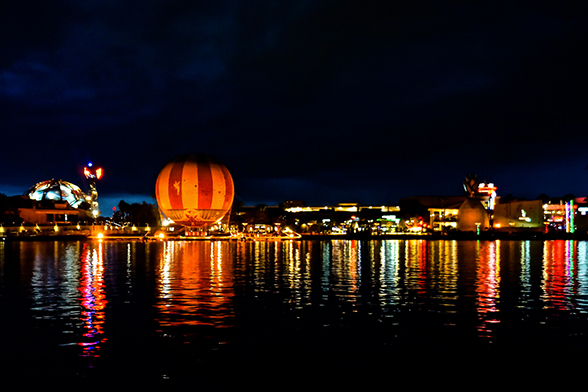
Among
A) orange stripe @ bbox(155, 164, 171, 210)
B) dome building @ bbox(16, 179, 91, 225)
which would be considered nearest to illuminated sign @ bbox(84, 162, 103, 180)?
dome building @ bbox(16, 179, 91, 225)

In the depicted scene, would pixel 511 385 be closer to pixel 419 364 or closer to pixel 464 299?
pixel 419 364

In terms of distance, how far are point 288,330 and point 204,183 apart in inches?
2992

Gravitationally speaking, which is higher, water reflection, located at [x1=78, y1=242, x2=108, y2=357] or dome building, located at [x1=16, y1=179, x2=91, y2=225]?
dome building, located at [x1=16, y1=179, x2=91, y2=225]

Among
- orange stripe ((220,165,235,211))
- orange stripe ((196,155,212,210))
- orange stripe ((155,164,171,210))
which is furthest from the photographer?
orange stripe ((220,165,235,211))

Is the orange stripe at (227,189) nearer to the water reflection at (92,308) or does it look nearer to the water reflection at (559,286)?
the water reflection at (92,308)

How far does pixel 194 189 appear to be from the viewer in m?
93.0

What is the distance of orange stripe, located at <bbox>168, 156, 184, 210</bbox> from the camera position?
9350 cm

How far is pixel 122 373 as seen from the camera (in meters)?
13.7

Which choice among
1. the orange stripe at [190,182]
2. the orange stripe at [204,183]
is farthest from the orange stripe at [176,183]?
the orange stripe at [204,183]

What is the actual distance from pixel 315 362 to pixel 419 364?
253 cm

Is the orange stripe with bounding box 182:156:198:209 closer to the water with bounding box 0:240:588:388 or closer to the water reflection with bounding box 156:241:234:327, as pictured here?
the water reflection with bounding box 156:241:234:327

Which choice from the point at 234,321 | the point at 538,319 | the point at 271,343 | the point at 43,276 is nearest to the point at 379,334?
the point at 271,343

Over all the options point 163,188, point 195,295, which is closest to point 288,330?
point 195,295

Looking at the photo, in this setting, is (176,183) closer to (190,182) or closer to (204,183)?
(190,182)
